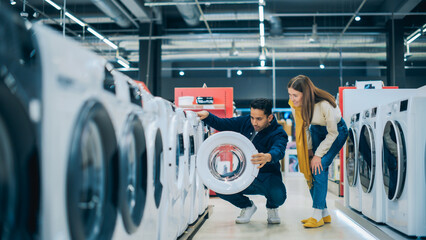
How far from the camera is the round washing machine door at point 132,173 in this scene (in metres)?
1.57

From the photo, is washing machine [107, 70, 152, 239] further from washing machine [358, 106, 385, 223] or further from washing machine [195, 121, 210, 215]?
washing machine [358, 106, 385, 223]

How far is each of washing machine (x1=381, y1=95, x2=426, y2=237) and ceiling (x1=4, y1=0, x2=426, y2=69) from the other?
6470 mm

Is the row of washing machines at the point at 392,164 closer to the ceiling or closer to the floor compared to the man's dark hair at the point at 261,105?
closer to the floor

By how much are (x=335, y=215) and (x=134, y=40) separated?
7434 mm

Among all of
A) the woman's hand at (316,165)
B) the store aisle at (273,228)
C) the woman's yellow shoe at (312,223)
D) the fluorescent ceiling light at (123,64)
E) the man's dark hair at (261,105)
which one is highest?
the fluorescent ceiling light at (123,64)

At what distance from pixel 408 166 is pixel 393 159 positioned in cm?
24

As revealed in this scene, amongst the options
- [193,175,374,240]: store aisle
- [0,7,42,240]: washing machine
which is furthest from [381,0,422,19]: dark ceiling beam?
[0,7,42,240]: washing machine

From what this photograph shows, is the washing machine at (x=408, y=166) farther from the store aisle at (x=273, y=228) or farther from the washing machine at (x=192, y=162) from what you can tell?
the washing machine at (x=192, y=162)

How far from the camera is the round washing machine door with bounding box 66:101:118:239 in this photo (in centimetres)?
109

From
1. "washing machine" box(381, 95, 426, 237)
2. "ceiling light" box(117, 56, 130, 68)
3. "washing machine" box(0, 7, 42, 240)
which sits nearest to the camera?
"washing machine" box(0, 7, 42, 240)

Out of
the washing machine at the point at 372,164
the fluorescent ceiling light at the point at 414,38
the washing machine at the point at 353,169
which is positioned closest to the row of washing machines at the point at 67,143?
the washing machine at the point at 372,164

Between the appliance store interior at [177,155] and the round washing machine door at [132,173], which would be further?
the round washing machine door at [132,173]

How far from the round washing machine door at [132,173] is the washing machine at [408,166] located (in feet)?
5.80

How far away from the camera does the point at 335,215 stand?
4.18 metres
